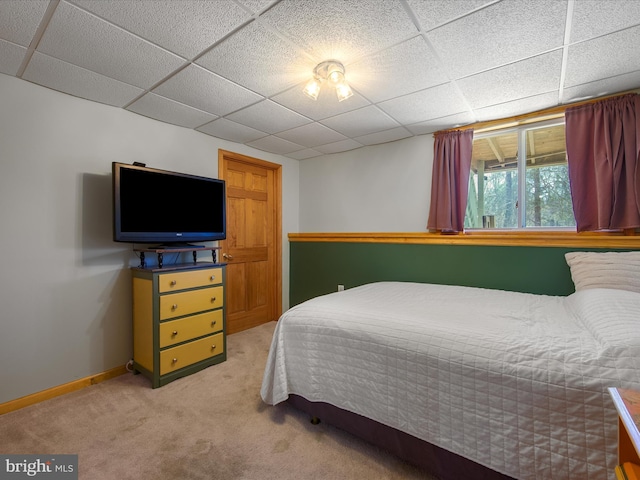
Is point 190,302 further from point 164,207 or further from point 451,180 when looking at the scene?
point 451,180

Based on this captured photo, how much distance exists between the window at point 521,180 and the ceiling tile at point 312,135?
58.9 inches

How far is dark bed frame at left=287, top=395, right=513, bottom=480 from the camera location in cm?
126

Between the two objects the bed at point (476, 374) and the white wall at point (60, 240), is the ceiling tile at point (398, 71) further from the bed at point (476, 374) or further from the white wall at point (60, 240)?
the white wall at point (60, 240)

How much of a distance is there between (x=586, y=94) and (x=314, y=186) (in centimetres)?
288

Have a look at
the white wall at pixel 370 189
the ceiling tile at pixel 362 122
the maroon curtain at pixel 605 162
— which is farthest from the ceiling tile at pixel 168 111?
the maroon curtain at pixel 605 162

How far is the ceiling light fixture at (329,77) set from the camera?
6.04 feet

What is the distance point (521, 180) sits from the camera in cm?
276

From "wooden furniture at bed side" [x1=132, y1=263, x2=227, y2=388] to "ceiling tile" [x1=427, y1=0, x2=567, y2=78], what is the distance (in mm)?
2399

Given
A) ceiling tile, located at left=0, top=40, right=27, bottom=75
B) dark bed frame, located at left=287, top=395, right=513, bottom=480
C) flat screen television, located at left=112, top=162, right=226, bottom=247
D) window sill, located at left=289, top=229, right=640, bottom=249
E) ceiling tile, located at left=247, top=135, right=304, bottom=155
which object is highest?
ceiling tile, located at left=247, top=135, right=304, bottom=155

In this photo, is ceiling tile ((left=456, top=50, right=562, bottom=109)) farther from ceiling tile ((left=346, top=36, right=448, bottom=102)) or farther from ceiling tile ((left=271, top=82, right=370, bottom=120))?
ceiling tile ((left=271, top=82, right=370, bottom=120))

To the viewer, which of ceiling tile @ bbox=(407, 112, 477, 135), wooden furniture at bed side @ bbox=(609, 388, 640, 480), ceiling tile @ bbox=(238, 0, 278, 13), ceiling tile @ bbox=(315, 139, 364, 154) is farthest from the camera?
ceiling tile @ bbox=(315, 139, 364, 154)

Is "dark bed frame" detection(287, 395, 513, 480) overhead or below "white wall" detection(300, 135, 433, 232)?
below
